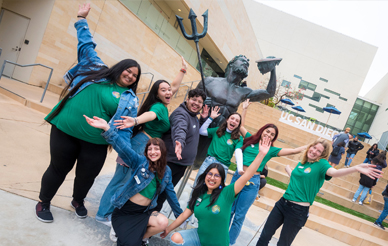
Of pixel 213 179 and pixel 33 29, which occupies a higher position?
pixel 33 29

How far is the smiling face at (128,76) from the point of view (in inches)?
85.4

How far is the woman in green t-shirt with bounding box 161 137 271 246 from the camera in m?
2.15

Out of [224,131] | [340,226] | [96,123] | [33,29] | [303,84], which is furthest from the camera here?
[303,84]

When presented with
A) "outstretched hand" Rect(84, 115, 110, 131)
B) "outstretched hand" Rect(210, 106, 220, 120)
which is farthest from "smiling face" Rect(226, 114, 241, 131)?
"outstretched hand" Rect(84, 115, 110, 131)

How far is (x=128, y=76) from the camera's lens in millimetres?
2184

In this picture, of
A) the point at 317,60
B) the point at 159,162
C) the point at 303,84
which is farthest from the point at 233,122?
the point at 317,60

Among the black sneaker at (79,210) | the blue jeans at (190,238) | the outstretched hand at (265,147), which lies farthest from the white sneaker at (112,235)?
the outstretched hand at (265,147)

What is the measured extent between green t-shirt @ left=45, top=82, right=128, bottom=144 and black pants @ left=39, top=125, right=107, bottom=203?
8 centimetres

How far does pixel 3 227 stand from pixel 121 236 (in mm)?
872

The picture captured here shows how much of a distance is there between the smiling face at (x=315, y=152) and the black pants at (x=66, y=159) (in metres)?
2.14

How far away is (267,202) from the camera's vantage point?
6.16m

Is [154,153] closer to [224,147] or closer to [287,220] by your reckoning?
[224,147]

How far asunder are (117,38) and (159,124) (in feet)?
30.2

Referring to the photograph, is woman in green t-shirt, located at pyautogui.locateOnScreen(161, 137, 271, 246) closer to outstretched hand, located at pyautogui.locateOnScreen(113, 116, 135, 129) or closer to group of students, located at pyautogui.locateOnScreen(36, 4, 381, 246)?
group of students, located at pyautogui.locateOnScreen(36, 4, 381, 246)
